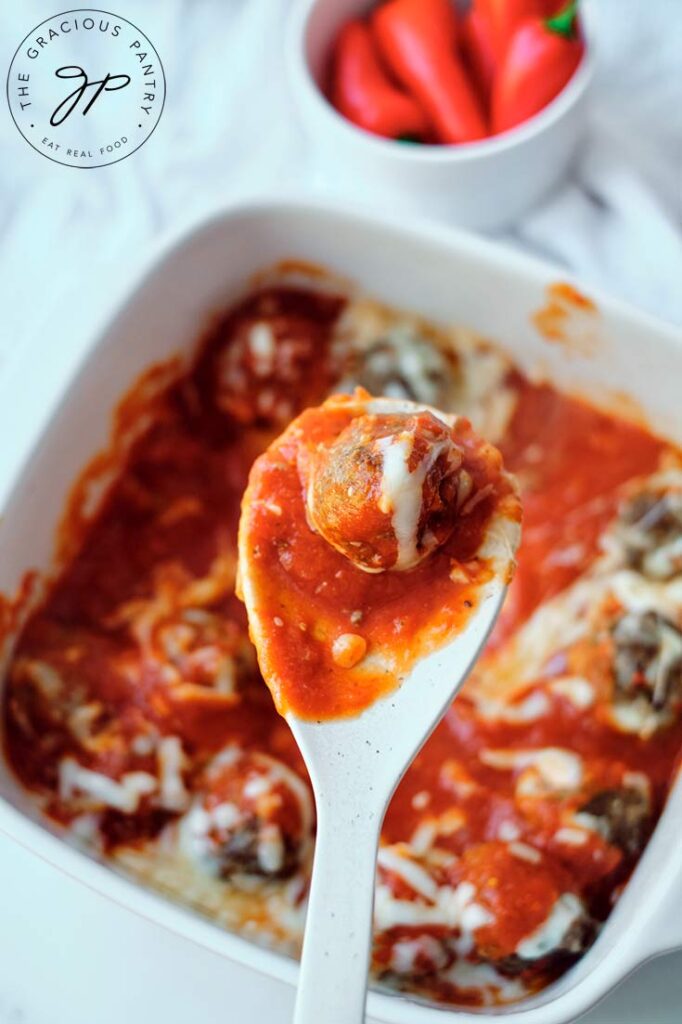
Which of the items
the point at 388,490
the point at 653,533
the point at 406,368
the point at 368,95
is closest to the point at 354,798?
the point at 388,490

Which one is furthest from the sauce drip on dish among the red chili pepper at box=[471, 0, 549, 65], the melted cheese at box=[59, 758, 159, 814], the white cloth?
the red chili pepper at box=[471, 0, 549, 65]

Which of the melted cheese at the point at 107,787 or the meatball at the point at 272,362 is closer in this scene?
the melted cheese at the point at 107,787

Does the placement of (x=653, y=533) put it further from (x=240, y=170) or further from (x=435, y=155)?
(x=240, y=170)

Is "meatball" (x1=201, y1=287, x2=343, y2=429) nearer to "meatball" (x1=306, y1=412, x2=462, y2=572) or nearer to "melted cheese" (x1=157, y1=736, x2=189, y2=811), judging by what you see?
"melted cheese" (x1=157, y1=736, x2=189, y2=811)

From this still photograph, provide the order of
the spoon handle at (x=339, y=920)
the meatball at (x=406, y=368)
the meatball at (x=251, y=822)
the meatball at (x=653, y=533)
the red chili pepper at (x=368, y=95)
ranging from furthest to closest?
1. the red chili pepper at (x=368, y=95)
2. the meatball at (x=406, y=368)
3. the meatball at (x=653, y=533)
4. the meatball at (x=251, y=822)
5. the spoon handle at (x=339, y=920)

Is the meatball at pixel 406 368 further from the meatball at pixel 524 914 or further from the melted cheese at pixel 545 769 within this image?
the meatball at pixel 524 914

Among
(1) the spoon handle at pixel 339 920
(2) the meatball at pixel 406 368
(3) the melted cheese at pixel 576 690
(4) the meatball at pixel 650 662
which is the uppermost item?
(1) the spoon handle at pixel 339 920

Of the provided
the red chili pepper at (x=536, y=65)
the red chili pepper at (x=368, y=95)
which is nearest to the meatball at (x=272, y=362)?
the red chili pepper at (x=368, y=95)
